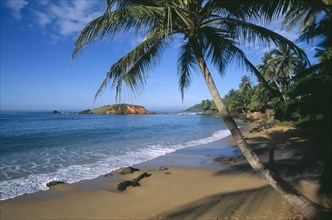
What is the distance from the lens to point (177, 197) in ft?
24.5

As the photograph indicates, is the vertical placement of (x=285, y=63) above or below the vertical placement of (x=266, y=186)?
above

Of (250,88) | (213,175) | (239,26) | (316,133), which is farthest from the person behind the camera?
(250,88)

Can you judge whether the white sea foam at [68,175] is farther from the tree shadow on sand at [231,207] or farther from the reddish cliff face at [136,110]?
the reddish cliff face at [136,110]

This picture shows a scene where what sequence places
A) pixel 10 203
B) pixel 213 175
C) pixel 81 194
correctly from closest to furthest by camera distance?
pixel 10 203 < pixel 81 194 < pixel 213 175

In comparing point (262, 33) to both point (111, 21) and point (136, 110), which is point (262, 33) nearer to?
point (111, 21)

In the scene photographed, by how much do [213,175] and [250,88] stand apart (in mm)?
51349

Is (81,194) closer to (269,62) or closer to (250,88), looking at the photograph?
(269,62)

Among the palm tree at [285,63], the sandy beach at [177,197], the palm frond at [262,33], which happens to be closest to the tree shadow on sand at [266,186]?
the sandy beach at [177,197]

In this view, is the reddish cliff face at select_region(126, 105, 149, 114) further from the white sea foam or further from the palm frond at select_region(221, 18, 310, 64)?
the palm frond at select_region(221, 18, 310, 64)

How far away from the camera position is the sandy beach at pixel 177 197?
6.07 m

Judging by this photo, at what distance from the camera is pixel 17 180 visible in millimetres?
10273

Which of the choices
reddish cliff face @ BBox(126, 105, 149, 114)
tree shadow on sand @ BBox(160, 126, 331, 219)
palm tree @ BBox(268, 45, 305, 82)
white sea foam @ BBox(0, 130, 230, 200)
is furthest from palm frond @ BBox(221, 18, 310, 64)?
reddish cliff face @ BBox(126, 105, 149, 114)

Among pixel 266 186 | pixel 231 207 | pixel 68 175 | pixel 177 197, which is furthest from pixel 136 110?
pixel 231 207

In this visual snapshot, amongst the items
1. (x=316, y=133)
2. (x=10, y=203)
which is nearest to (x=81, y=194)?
(x=10, y=203)
